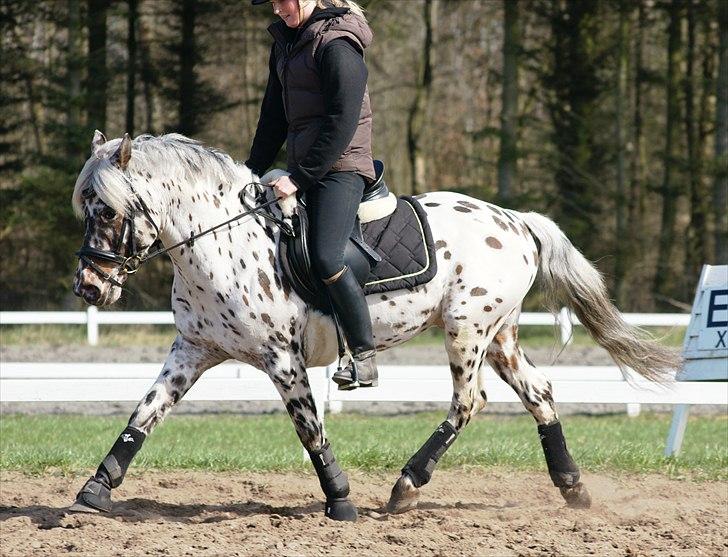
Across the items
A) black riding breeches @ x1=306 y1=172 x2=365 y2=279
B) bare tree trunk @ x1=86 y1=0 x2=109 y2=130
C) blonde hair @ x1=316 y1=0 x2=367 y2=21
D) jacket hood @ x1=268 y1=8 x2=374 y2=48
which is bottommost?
black riding breeches @ x1=306 y1=172 x2=365 y2=279

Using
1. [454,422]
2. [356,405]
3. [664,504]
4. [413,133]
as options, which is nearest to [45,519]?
[454,422]

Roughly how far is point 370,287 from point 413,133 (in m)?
19.3

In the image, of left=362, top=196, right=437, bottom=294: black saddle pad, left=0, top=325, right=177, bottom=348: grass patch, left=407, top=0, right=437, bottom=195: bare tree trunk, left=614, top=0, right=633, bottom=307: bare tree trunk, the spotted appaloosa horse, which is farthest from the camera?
left=407, top=0, right=437, bottom=195: bare tree trunk

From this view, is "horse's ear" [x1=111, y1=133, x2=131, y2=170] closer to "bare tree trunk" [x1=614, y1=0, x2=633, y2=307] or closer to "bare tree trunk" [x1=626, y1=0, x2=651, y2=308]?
"bare tree trunk" [x1=614, y1=0, x2=633, y2=307]

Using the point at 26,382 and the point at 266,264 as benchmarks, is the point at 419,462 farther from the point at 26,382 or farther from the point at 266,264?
the point at 26,382

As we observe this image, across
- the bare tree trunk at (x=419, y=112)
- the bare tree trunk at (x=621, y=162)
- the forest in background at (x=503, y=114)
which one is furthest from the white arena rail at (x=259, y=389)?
the bare tree trunk at (x=419, y=112)

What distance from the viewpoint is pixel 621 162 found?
2548 cm

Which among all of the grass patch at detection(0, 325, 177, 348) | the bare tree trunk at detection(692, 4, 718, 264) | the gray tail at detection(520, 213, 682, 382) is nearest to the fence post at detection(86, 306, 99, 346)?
the grass patch at detection(0, 325, 177, 348)

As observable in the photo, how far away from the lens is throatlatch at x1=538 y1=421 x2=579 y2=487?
6848mm

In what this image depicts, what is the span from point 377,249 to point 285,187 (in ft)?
2.28

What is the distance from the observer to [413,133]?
25.3 metres

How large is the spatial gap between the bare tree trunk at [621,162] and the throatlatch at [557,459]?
1704cm

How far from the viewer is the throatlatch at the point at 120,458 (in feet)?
19.8

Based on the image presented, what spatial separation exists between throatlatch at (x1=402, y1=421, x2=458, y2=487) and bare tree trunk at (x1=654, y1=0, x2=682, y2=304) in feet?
61.5
